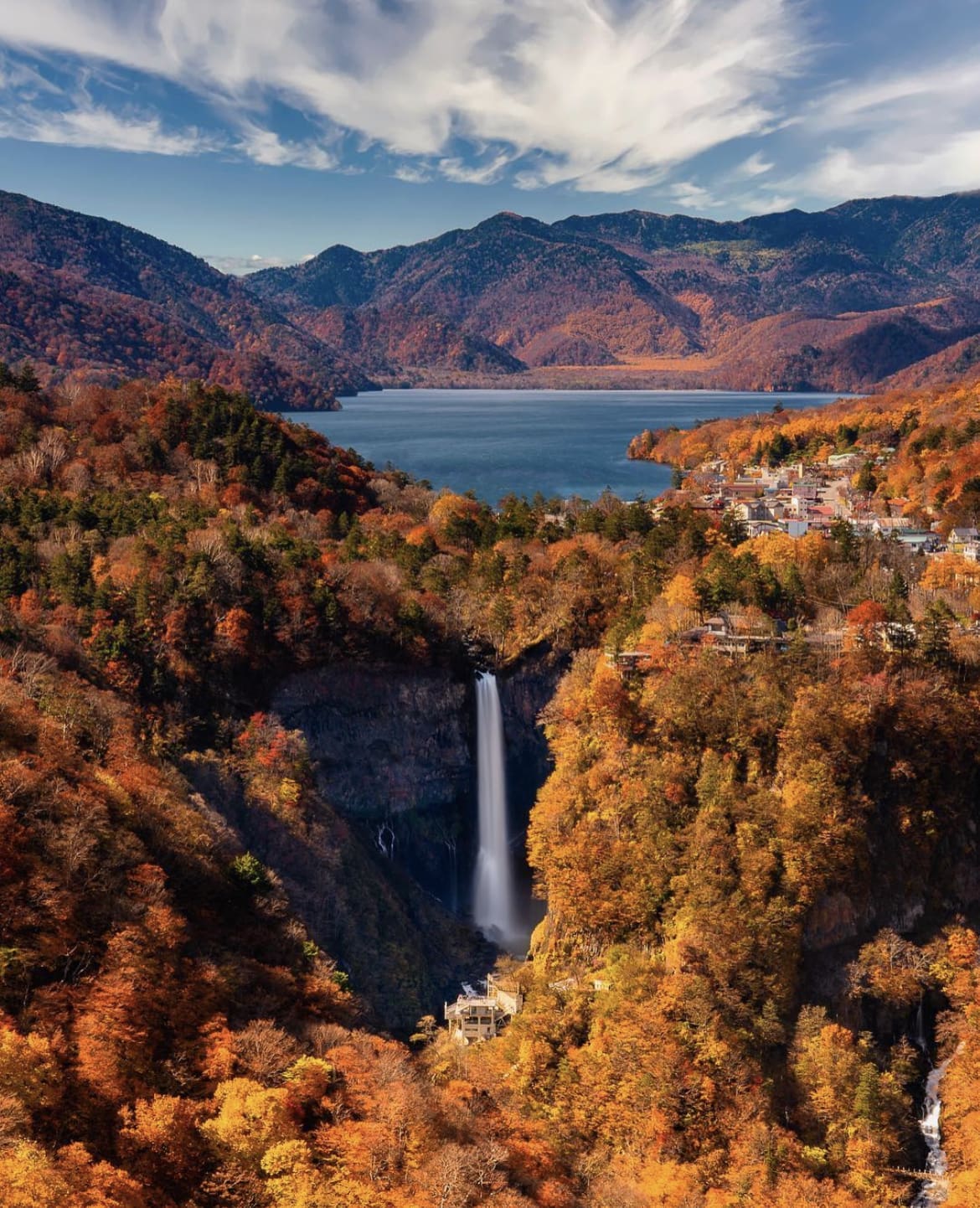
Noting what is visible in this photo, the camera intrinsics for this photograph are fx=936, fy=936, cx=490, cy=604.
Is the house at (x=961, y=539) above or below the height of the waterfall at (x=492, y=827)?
above

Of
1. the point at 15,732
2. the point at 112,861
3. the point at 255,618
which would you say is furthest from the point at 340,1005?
the point at 255,618

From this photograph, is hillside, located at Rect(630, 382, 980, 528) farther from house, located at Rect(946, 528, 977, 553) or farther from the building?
the building

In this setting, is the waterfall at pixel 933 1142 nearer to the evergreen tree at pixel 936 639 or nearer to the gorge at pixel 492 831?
the evergreen tree at pixel 936 639

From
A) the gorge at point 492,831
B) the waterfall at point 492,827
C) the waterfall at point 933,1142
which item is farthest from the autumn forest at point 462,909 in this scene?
the waterfall at point 492,827

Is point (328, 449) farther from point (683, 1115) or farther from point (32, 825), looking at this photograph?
point (683, 1115)

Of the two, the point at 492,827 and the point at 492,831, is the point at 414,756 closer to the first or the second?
the point at 492,827

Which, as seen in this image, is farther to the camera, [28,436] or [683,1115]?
[28,436]

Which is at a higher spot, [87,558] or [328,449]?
[328,449]
